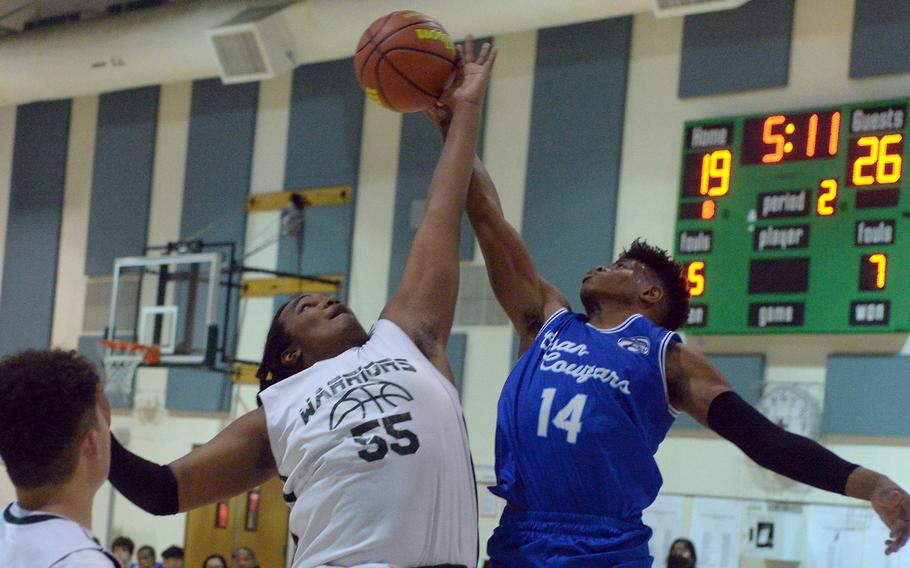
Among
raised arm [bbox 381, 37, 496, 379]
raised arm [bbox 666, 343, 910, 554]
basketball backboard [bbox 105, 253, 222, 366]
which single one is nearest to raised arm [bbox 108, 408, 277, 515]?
raised arm [bbox 381, 37, 496, 379]

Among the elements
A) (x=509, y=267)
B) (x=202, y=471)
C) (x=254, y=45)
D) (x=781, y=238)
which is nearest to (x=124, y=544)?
(x=254, y=45)

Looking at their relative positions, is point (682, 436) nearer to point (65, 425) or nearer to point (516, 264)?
point (516, 264)

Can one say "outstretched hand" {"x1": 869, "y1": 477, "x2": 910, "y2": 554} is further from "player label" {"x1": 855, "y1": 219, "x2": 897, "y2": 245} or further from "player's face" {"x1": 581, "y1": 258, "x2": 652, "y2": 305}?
"player label" {"x1": 855, "y1": 219, "x2": 897, "y2": 245}

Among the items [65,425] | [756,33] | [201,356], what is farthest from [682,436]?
[65,425]

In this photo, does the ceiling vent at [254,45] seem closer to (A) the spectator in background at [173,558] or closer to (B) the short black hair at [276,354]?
(A) the spectator in background at [173,558]

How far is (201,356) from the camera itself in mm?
12383

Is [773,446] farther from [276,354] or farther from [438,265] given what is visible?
[276,354]

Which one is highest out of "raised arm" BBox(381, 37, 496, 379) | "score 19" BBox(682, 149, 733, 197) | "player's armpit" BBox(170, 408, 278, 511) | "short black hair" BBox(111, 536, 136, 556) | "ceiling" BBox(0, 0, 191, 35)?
"ceiling" BBox(0, 0, 191, 35)

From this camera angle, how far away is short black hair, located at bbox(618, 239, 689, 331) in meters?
4.01

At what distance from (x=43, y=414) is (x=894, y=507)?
2.00 metres

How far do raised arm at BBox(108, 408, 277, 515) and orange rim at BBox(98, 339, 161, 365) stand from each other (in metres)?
9.07

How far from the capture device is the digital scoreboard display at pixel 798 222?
9.15 m

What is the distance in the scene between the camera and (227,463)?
3.47 m

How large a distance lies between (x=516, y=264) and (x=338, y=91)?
9217 mm
